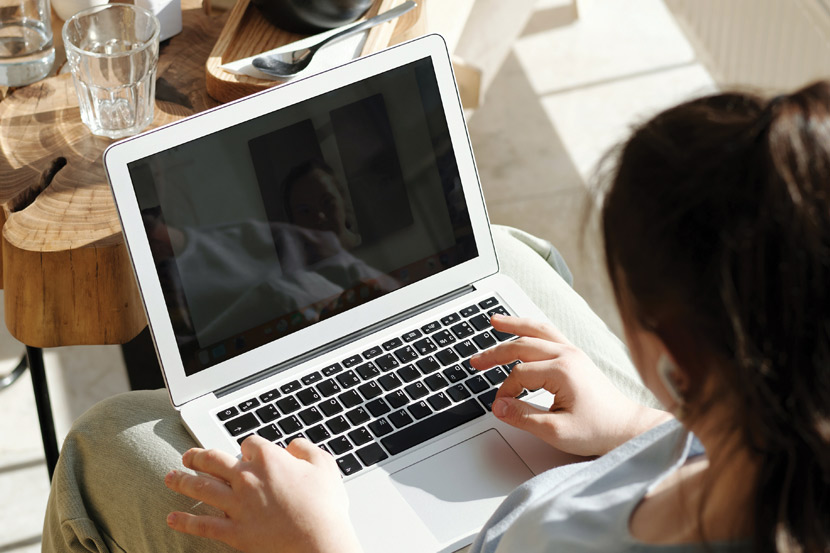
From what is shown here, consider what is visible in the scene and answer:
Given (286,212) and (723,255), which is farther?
(286,212)

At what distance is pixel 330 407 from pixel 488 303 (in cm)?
21

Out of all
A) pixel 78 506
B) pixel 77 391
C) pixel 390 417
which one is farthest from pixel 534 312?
pixel 77 391

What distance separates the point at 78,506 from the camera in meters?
0.87

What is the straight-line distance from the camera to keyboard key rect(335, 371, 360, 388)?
2.86 feet

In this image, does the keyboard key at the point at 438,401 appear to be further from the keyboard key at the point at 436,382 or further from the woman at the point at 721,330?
the woman at the point at 721,330

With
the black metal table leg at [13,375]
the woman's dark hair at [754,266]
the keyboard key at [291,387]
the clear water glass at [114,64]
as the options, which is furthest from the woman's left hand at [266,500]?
the black metal table leg at [13,375]

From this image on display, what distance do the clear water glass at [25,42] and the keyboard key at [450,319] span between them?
58cm

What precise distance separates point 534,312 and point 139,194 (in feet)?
1.35

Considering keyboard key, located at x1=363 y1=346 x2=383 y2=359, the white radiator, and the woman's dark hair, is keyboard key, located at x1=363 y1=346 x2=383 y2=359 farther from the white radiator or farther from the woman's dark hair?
the white radiator

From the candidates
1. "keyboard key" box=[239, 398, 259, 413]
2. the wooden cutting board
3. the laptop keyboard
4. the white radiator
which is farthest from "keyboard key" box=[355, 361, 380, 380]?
the white radiator

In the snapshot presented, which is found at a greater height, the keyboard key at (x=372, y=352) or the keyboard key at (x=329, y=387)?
the keyboard key at (x=372, y=352)

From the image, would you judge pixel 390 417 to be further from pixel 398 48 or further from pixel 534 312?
pixel 398 48

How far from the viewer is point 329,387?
2.85 feet

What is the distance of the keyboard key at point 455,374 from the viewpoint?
0.89 meters
